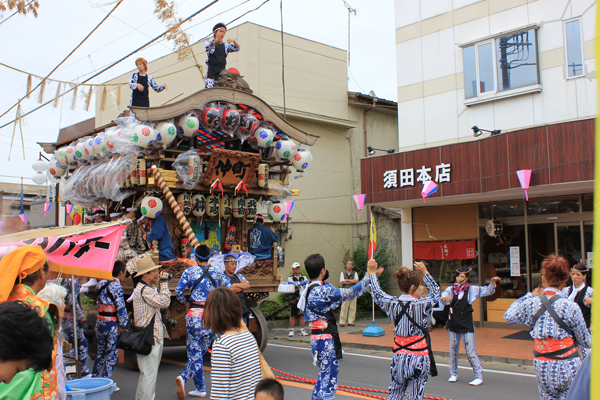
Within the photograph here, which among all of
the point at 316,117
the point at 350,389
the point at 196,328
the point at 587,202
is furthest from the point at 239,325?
the point at 316,117

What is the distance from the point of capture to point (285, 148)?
11359 millimetres

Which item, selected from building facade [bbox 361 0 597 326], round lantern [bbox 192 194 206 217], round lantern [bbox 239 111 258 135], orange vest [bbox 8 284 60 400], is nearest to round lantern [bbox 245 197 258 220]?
round lantern [bbox 192 194 206 217]

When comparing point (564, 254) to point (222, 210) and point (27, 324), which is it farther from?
point (27, 324)

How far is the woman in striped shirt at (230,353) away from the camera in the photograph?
149 inches

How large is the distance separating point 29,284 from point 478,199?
39.5 ft

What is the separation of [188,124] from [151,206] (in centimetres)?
174

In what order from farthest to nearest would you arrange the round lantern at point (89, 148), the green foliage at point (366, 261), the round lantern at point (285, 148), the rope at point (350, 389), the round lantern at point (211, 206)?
the green foliage at point (366, 261) → the round lantern at point (285, 148) → the round lantern at point (89, 148) → the round lantern at point (211, 206) → the rope at point (350, 389)

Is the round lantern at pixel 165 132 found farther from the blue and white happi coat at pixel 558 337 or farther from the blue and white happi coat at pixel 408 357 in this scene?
the blue and white happi coat at pixel 558 337

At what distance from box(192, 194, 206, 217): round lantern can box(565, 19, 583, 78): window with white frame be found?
9.32 meters

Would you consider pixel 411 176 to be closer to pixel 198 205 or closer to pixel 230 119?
pixel 230 119

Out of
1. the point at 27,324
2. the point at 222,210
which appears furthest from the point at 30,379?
the point at 222,210

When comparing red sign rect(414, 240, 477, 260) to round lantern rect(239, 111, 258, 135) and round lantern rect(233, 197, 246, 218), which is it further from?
round lantern rect(239, 111, 258, 135)

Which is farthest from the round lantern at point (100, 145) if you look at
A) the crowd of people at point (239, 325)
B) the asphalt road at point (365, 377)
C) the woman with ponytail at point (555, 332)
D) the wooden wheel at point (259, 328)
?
the woman with ponytail at point (555, 332)

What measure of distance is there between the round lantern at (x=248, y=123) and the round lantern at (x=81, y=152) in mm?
3421
